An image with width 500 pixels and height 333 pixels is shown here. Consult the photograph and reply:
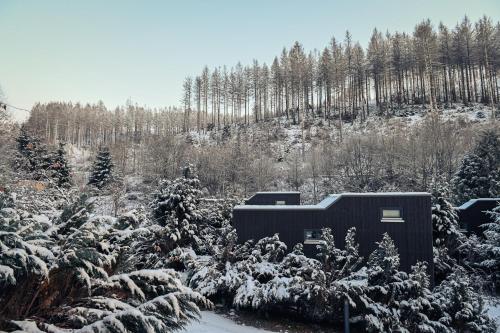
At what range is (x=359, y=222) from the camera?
45.2ft

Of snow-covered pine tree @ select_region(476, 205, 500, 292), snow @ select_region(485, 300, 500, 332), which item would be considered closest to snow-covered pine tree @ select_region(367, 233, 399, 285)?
snow @ select_region(485, 300, 500, 332)

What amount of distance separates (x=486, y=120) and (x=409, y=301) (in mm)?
36398

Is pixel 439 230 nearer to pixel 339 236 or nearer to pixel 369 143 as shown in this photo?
pixel 339 236

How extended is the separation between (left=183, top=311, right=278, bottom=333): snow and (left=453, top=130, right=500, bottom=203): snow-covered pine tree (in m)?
20.5

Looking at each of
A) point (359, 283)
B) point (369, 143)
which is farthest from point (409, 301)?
point (369, 143)

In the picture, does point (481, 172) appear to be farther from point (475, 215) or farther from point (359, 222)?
point (359, 222)

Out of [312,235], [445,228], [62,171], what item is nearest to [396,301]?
[312,235]

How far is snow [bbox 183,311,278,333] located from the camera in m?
8.65

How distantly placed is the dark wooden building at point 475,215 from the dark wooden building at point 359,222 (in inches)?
274

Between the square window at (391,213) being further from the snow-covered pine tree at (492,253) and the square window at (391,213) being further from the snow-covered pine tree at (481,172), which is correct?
the snow-covered pine tree at (481,172)

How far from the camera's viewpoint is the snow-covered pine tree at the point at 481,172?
906 inches

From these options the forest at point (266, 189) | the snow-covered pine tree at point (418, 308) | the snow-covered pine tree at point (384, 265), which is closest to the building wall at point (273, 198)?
the forest at point (266, 189)

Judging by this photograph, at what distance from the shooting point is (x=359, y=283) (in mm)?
11008

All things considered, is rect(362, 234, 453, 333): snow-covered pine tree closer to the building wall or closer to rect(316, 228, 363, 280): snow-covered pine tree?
rect(316, 228, 363, 280): snow-covered pine tree
